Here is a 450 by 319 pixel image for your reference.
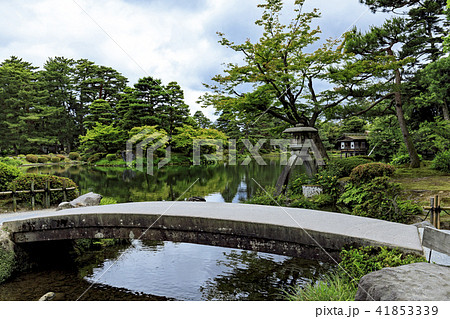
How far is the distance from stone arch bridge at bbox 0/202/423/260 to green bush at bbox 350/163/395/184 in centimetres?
240

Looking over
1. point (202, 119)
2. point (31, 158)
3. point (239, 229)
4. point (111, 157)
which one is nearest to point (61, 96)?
point (31, 158)

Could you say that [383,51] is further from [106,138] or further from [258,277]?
[106,138]

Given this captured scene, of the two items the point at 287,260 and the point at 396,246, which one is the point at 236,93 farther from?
the point at 396,246

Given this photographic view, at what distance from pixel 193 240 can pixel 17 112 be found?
35.7m

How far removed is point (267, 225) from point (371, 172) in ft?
12.9

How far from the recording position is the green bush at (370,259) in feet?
9.71

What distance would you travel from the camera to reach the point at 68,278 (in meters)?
4.65

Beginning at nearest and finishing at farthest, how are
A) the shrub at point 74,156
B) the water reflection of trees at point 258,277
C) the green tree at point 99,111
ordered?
the water reflection of trees at point 258,277
the green tree at point 99,111
the shrub at point 74,156

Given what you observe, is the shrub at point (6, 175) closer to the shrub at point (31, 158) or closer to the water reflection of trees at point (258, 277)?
the water reflection of trees at point (258, 277)

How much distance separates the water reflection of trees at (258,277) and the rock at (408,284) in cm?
157

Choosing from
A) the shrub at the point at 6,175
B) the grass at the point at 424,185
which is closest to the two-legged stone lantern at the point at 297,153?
the grass at the point at 424,185

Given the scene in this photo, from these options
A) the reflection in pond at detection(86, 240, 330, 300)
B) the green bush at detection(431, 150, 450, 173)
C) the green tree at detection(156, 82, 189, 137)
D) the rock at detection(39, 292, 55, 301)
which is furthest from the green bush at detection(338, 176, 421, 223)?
the green tree at detection(156, 82, 189, 137)

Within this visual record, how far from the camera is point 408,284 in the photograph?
2.07m

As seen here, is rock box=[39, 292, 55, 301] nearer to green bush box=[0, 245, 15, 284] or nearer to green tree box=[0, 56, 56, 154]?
green bush box=[0, 245, 15, 284]
